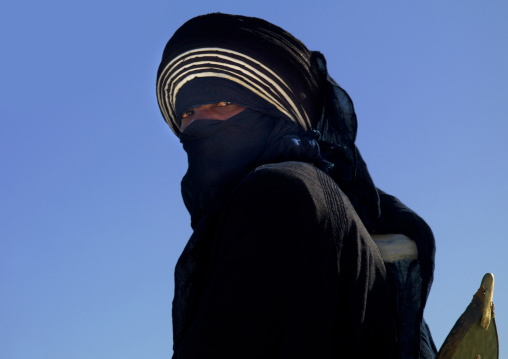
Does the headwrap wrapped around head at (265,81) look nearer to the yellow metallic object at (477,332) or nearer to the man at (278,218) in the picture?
the man at (278,218)

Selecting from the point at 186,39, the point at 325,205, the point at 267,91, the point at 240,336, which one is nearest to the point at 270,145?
the point at 267,91

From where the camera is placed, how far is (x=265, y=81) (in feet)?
9.95

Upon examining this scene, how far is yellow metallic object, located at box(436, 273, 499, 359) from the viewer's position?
270cm

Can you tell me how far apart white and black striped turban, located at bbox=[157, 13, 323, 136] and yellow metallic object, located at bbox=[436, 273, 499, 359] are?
1001 mm

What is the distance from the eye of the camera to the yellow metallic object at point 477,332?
270 centimetres

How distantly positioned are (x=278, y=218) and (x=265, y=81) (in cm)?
87

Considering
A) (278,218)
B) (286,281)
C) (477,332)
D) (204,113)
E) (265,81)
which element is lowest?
(477,332)

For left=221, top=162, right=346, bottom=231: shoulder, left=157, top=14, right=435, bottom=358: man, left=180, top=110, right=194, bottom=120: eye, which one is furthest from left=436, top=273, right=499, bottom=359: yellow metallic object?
left=180, top=110, right=194, bottom=120: eye

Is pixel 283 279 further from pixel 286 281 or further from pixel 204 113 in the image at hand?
pixel 204 113

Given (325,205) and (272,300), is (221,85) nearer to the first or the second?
(325,205)

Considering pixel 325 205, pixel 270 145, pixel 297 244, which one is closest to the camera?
pixel 297 244

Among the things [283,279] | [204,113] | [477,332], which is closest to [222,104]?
[204,113]

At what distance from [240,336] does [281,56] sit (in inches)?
55.3

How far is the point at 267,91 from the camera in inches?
119
